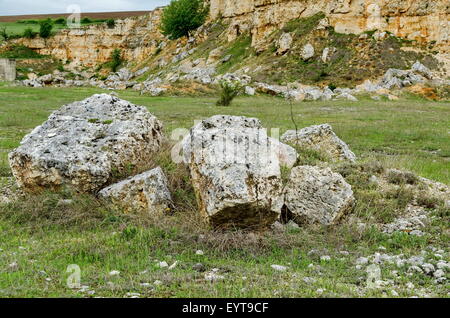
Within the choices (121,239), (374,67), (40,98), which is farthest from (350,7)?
(121,239)

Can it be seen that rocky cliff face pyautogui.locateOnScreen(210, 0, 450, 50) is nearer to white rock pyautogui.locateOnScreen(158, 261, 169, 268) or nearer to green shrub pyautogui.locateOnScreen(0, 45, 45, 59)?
white rock pyautogui.locateOnScreen(158, 261, 169, 268)

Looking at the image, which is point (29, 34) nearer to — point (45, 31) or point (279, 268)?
point (45, 31)

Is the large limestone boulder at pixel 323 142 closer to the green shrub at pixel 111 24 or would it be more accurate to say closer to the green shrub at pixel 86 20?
the green shrub at pixel 111 24

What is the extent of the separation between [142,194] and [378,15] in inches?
1892

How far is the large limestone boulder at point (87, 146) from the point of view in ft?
26.8

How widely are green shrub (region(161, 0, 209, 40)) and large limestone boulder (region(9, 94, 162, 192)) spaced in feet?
232

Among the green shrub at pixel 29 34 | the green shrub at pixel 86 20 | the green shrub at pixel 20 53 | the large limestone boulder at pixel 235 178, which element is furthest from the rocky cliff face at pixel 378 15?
the green shrub at pixel 86 20

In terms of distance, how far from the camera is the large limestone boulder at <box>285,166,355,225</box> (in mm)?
7551

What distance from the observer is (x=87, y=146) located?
28.1ft

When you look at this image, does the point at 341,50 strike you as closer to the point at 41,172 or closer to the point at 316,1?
the point at 316,1

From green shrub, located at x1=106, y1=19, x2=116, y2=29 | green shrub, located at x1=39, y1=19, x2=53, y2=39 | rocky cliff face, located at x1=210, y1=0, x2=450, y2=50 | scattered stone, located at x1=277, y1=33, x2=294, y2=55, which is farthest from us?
green shrub, located at x1=106, y1=19, x2=116, y2=29

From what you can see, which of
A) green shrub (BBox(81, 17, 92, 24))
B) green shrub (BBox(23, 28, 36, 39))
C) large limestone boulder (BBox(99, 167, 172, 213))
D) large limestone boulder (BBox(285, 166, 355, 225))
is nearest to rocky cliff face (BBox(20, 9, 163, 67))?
green shrub (BBox(23, 28, 36, 39))

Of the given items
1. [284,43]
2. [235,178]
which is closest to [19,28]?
[284,43]
